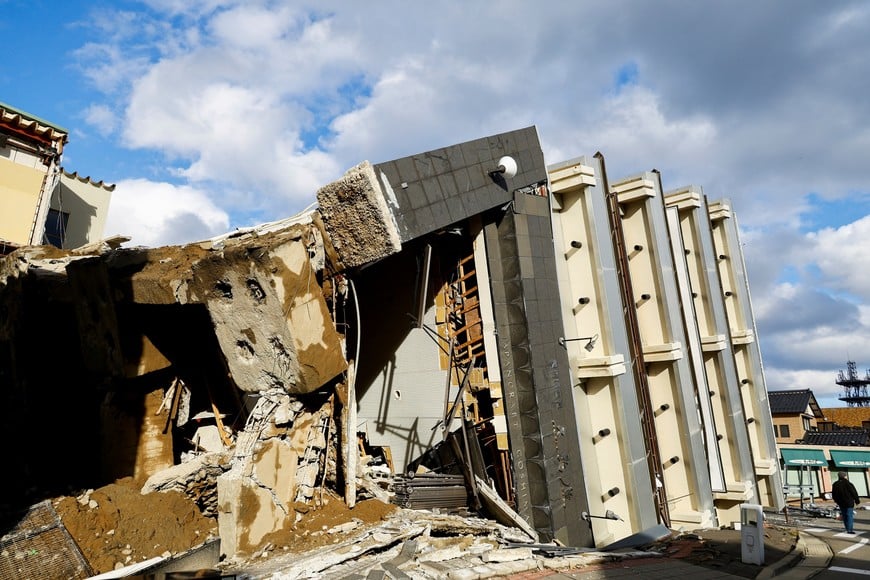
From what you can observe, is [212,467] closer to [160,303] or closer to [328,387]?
[328,387]

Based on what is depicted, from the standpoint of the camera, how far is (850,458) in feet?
94.9

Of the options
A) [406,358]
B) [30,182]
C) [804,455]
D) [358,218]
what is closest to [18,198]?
[30,182]

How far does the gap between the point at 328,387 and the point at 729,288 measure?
14902mm

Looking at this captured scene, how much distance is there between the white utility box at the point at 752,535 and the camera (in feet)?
23.8

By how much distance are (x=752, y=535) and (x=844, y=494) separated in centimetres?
497

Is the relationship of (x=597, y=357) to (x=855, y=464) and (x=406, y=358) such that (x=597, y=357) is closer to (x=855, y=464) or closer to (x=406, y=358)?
(x=406, y=358)

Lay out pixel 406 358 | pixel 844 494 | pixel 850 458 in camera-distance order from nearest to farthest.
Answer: pixel 844 494
pixel 406 358
pixel 850 458

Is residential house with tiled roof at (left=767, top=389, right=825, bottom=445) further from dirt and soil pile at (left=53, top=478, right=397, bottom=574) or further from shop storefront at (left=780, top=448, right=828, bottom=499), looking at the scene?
dirt and soil pile at (left=53, top=478, right=397, bottom=574)

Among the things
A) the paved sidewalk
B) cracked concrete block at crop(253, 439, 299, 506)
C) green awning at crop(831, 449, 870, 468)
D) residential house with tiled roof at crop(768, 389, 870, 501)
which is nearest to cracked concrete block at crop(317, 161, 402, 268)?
cracked concrete block at crop(253, 439, 299, 506)

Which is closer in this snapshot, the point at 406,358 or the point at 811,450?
the point at 406,358

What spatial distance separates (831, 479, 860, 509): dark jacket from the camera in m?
10.4

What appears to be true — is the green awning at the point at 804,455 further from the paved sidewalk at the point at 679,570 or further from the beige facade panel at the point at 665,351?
the paved sidewalk at the point at 679,570

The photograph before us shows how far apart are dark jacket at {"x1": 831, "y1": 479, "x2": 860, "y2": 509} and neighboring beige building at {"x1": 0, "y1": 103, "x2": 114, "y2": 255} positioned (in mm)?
22076

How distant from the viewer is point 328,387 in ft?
27.4
